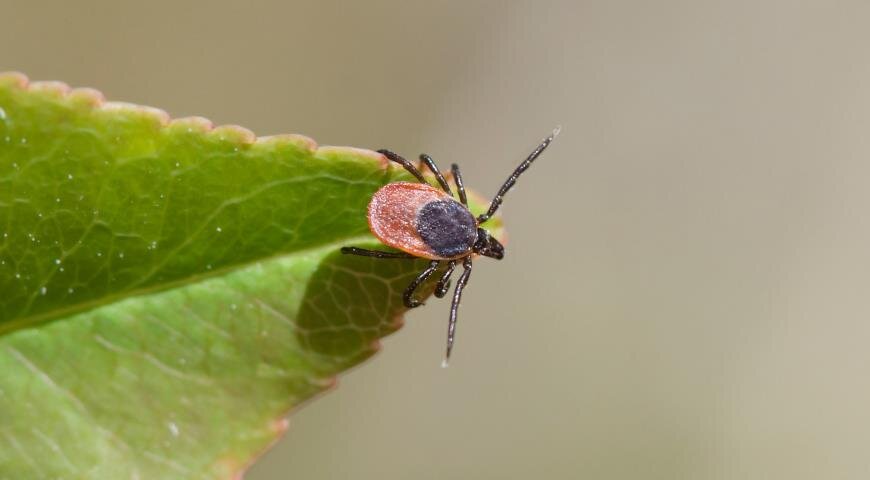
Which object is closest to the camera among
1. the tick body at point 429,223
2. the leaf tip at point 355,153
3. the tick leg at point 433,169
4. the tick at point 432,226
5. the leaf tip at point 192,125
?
the leaf tip at point 192,125

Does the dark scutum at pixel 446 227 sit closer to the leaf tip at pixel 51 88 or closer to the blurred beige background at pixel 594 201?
the leaf tip at pixel 51 88

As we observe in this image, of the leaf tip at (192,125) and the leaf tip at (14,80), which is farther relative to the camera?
the leaf tip at (192,125)

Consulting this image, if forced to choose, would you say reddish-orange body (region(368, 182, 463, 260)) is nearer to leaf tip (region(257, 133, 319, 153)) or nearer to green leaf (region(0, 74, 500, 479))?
green leaf (region(0, 74, 500, 479))

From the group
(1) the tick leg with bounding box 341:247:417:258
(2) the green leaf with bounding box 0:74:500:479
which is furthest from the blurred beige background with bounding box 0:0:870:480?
(2) the green leaf with bounding box 0:74:500:479

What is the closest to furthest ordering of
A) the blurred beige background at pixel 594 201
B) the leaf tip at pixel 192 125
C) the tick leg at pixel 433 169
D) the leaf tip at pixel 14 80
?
the leaf tip at pixel 14 80
the leaf tip at pixel 192 125
the tick leg at pixel 433 169
the blurred beige background at pixel 594 201

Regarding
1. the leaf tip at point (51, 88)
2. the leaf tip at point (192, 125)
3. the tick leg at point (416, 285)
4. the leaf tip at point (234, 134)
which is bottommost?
the tick leg at point (416, 285)

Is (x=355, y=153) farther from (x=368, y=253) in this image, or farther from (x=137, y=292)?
(x=137, y=292)

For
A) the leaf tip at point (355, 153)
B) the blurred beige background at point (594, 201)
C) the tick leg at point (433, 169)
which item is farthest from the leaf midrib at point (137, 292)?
the blurred beige background at point (594, 201)

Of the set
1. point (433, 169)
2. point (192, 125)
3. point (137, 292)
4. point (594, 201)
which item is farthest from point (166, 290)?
point (594, 201)
